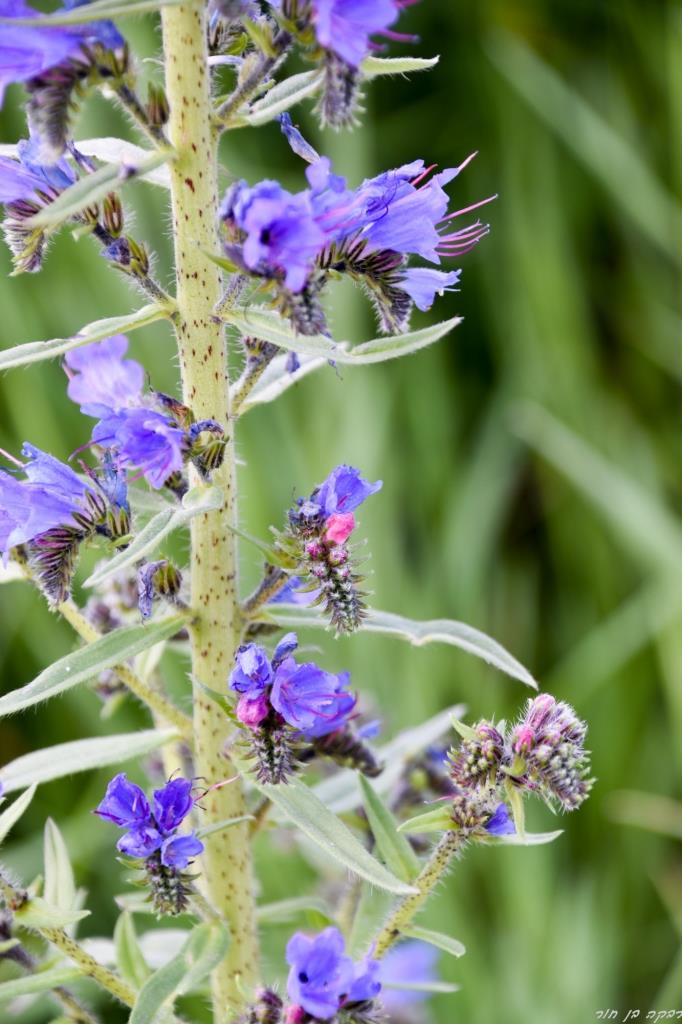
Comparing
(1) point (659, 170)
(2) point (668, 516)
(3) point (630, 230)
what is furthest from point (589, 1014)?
(1) point (659, 170)

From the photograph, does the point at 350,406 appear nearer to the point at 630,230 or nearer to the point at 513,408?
the point at 513,408

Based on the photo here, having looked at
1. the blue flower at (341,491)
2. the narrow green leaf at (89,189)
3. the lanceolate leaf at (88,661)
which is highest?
the narrow green leaf at (89,189)

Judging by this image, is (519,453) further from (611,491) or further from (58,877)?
(58,877)

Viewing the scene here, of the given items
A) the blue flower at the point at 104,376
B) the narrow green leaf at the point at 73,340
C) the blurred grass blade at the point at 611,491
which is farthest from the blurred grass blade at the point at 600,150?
the narrow green leaf at the point at 73,340

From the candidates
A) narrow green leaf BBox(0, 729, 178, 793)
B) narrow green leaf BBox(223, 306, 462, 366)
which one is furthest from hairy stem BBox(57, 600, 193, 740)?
narrow green leaf BBox(223, 306, 462, 366)

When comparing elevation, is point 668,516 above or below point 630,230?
below

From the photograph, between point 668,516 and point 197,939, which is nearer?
point 197,939

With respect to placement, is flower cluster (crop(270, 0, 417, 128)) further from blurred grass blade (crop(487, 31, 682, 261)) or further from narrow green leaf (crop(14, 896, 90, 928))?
blurred grass blade (crop(487, 31, 682, 261))

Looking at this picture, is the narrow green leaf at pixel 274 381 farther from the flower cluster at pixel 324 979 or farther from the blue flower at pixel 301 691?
the flower cluster at pixel 324 979
